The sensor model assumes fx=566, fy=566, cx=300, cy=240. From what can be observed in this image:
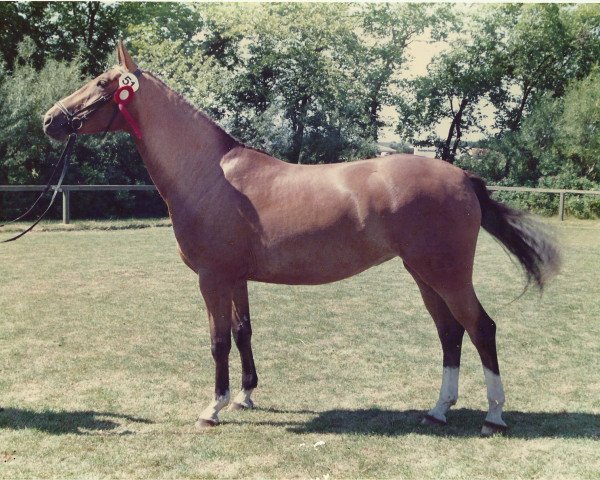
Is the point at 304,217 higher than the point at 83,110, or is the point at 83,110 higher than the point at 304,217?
the point at 83,110

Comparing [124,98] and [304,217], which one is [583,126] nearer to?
[304,217]

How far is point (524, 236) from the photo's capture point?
4.41 meters

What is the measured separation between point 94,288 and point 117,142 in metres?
12.6

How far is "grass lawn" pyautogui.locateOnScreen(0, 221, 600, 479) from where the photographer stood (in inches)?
143

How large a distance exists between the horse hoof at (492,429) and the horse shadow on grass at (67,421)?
248 centimetres

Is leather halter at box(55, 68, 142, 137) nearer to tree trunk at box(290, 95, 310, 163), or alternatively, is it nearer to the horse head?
the horse head

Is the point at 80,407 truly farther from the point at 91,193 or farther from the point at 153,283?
the point at 91,193

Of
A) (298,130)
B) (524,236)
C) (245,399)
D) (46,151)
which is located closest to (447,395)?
(524,236)

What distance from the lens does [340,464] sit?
11.8ft

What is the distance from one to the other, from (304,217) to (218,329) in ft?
3.60

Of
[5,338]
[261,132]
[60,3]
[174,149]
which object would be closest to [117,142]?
Answer: [261,132]

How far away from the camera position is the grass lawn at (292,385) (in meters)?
3.63

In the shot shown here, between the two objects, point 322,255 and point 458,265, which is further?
point 322,255

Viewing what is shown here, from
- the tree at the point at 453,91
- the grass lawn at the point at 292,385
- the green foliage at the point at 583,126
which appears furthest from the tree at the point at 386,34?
the grass lawn at the point at 292,385
